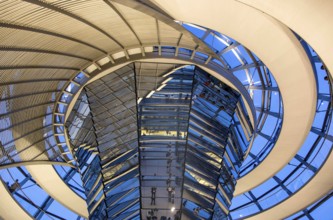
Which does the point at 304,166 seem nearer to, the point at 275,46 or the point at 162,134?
the point at 162,134

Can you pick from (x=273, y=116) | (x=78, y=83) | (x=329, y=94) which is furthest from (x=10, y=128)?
(x=329, y=94)

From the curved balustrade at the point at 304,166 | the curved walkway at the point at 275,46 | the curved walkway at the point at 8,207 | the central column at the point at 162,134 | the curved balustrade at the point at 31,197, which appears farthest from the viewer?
the curved balustrade at the point at 31,197

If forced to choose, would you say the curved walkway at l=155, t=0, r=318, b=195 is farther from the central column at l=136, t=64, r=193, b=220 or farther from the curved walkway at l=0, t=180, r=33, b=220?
the curved walkway at l=0, t=180, r=33, b=220

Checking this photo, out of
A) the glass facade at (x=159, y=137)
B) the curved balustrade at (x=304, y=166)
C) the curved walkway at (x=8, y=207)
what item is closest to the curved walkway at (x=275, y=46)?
the curved balustrade at (x=304, y=166)

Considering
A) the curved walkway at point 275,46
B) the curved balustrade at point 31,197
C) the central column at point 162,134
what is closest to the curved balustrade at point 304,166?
the curved walkway at point 275,46

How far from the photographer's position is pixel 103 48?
17.6 m

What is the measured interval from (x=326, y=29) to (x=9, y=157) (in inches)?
709

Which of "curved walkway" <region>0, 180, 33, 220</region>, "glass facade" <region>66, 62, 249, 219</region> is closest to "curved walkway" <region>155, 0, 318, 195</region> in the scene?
"glass facade" <region>66, 62, 249, 219</region>

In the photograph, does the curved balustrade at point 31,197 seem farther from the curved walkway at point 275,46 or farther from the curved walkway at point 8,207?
the curved walkway at point 275,46

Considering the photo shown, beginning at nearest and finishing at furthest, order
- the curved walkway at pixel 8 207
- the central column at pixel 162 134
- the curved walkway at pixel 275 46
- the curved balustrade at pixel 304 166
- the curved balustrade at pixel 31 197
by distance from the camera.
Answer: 1. the curved walkway at pixel 275 46
2. the central column at pixel 162 134
3. the curved balustrade at pixel 304 166
4. the curved walkway at pixel 8 207
5. the curved balustrade at pixel 31 197

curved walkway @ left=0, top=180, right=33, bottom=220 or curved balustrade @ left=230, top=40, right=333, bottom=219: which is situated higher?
curved balustrade @ left=230, top=40, right=333, bottom=219

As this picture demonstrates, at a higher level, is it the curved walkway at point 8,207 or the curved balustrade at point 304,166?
the curved balustrade at point 304,166

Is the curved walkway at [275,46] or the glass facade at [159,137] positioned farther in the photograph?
the glass facade at [159,137]

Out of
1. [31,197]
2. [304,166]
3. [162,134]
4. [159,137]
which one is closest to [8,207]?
[31,197]
